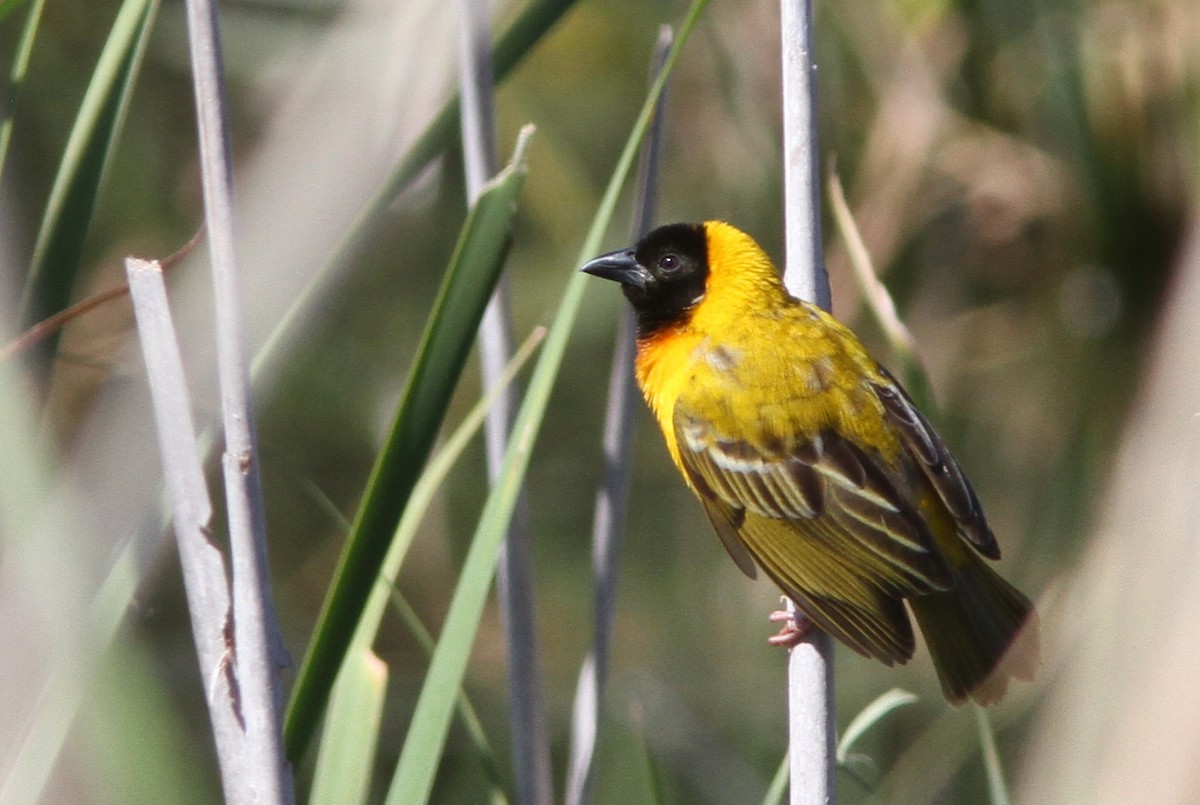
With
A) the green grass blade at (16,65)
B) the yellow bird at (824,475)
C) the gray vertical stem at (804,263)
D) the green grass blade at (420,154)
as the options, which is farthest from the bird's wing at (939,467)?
the green grass blade at (16,65)

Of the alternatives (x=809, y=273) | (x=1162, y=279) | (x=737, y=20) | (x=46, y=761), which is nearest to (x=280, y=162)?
(x=809, y=273)

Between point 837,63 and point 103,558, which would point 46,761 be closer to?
point 103,558

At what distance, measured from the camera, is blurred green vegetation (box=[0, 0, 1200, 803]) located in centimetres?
394

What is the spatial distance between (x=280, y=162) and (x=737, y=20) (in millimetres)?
2374

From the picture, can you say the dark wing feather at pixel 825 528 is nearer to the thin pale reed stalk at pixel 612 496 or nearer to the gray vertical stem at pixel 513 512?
the thin pale reed stalk at pixel 612 496

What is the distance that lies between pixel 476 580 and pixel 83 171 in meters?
0.80

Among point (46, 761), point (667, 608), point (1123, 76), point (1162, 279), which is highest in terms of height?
point (1123, 76)

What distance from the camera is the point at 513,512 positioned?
2260 mm

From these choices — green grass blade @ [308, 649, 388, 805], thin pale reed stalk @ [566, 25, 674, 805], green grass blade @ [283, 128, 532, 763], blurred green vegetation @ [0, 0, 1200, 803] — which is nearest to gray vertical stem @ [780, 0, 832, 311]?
thin pale reed stalk @ [566, 25, 674, 805]

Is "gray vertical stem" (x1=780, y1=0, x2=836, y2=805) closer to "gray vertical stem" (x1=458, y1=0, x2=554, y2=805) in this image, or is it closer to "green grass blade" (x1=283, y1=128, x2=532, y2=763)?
"gray vertical stem" (x1=458, y1=0, x2=554, y2=805)

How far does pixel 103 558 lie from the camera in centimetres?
214

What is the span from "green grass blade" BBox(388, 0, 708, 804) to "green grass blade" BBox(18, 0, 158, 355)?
683 millimetres

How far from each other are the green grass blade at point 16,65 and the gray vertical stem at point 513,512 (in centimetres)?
65

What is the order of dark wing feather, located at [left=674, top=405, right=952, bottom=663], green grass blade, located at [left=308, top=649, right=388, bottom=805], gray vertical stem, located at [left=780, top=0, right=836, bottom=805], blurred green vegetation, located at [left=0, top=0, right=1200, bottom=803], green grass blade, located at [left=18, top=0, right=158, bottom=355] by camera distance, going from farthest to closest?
blurred green vegetation, located at [left=0, top=0, right=1200, bottom=803], dark wing feather, located at [left=674, top=405, right=952, bottom=663], gray vertical stem, located at [left=780, top=0, right=836, bottom=805], green grass blade, located at [left=18, top=0, right=158, bottom=355], green grass blade, located at [left=308, top=649, right=388, bottom=805]
